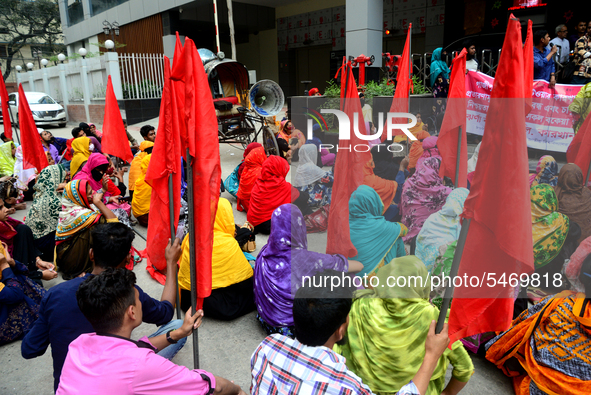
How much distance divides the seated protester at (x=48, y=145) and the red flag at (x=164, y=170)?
5.58 m

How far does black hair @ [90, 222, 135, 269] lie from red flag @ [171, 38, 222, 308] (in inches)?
18.2

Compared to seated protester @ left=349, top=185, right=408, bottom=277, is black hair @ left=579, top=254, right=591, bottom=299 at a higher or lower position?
higher

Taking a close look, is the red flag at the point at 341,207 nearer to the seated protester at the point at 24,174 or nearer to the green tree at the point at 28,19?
the seated protester at the point at 24,174

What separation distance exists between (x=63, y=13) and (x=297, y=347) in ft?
92.8

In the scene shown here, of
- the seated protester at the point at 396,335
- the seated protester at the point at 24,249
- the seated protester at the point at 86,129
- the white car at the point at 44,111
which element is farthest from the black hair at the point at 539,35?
the white car at the point at 44,111

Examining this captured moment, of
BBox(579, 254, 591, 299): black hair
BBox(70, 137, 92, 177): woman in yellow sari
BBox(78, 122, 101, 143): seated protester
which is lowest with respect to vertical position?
BBox(579, 254, 591, 299): black hair

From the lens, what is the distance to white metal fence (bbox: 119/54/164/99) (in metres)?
13.6

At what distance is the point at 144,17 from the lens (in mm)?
Answer: 17062

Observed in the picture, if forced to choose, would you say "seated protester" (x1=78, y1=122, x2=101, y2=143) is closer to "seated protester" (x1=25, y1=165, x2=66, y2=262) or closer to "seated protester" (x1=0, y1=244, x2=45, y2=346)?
"seated protester" (x1=25, y1=165, x2=66, y2=262)

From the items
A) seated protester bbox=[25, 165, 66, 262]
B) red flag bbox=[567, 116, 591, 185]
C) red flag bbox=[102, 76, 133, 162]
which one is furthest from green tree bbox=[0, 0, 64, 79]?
red flag bbox=[567, 116, 591, 185]

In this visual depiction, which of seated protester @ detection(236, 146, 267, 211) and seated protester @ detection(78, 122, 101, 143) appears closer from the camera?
seated protester @ detection(236, 146, 267, 211)

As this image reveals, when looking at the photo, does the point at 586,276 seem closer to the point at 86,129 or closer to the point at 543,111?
the point at 543,111

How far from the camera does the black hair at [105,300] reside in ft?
5.02

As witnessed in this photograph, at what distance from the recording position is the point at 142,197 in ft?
16.4
